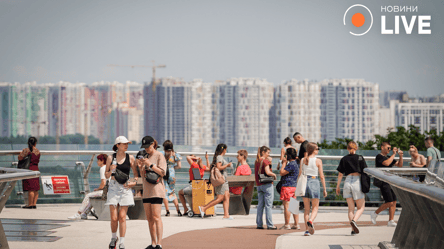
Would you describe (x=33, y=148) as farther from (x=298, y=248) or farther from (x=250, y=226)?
(x=298, y=248)

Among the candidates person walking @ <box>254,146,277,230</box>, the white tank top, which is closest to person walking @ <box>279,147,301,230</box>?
person walking @ <box>254,146,277,230</box>

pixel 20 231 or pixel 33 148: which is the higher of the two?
pixel 33 148

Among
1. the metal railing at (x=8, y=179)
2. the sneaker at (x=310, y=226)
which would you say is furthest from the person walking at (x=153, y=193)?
the sneaker at (x=310, y=226)

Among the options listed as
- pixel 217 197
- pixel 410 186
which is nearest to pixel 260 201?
pixel 217 197

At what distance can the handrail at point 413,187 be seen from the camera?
5.23m

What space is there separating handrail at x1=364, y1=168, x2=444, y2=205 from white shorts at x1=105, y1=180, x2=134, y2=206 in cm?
324

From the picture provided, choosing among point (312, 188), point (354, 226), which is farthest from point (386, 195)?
point (312, 188)

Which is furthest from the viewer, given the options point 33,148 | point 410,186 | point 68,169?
point 68,169

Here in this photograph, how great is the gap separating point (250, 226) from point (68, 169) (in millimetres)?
5783

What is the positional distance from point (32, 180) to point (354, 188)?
7.58 m

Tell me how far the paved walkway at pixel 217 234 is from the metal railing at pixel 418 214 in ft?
4.18

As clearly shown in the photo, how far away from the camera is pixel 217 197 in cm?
1302

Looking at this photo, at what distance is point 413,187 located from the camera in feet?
20.3

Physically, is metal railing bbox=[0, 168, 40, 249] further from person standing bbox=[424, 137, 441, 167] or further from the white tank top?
person standing bbox=[424, 137, 441, 167]
